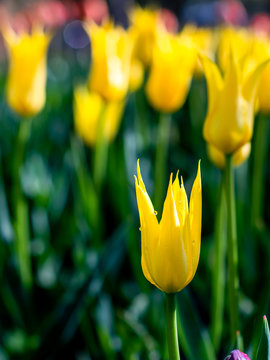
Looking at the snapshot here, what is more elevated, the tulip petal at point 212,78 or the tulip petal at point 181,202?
the tulip petal at point 212,78

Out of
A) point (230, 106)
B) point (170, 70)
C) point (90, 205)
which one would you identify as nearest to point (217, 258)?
point (230, 106)

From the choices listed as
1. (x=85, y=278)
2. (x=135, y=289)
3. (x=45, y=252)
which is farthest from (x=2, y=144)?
(x=85, y=278)

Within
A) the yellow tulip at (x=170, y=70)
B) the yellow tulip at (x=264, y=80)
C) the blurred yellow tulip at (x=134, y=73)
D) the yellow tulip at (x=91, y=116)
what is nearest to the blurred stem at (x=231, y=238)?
the yellow tulip at (x=264, y=80)

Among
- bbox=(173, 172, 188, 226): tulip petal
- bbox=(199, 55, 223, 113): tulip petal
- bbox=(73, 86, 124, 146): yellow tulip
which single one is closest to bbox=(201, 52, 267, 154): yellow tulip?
bbox=(199, 55, 223, 113): tulip petal

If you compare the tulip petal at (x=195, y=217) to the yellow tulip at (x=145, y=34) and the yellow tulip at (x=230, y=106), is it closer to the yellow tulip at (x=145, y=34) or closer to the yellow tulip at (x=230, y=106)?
the yellow tulip at (x=230, y=106)

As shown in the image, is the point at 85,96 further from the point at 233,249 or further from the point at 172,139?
the point at 233,249
